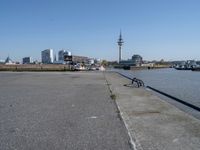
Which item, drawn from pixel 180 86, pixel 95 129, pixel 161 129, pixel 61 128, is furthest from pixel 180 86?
pixel 61 128

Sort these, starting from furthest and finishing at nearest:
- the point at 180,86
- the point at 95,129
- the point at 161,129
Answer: the point at 180,86 → the point at 161,129 → the point at 95,129

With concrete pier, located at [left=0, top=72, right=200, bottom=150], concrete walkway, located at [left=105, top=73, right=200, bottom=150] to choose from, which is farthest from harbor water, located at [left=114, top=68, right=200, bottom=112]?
concrete pier, located at [left=0, top=72, right=200, bottom=150]

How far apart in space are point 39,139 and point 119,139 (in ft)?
6.74

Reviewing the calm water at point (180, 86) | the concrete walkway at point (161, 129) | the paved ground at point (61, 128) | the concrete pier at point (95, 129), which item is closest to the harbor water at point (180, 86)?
the calm water at point (180, 86)

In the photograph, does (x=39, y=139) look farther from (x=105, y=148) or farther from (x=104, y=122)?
(x=104, y=122)

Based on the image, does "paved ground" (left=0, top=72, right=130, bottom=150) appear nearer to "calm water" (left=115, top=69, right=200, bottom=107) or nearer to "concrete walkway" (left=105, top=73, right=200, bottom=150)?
"concrete walkway" (left=105, top=73, right=200, bottom=150)

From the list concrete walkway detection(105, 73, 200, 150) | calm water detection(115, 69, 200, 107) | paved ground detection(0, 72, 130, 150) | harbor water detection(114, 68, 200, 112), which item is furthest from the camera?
calm water detection(115, 69, 200, 107)

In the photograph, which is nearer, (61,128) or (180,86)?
(61,128)

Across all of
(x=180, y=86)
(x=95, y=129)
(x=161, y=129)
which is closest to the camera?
(x=95, y=129)

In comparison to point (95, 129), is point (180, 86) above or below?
below

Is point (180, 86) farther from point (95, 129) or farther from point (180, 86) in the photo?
point (95, 129)

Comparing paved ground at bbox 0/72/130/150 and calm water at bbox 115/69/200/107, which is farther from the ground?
paved ground at bbox 0/72/130/150

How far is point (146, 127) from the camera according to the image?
9.84m

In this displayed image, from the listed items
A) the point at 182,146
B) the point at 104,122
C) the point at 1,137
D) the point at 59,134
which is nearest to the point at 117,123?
the point at 104,122
